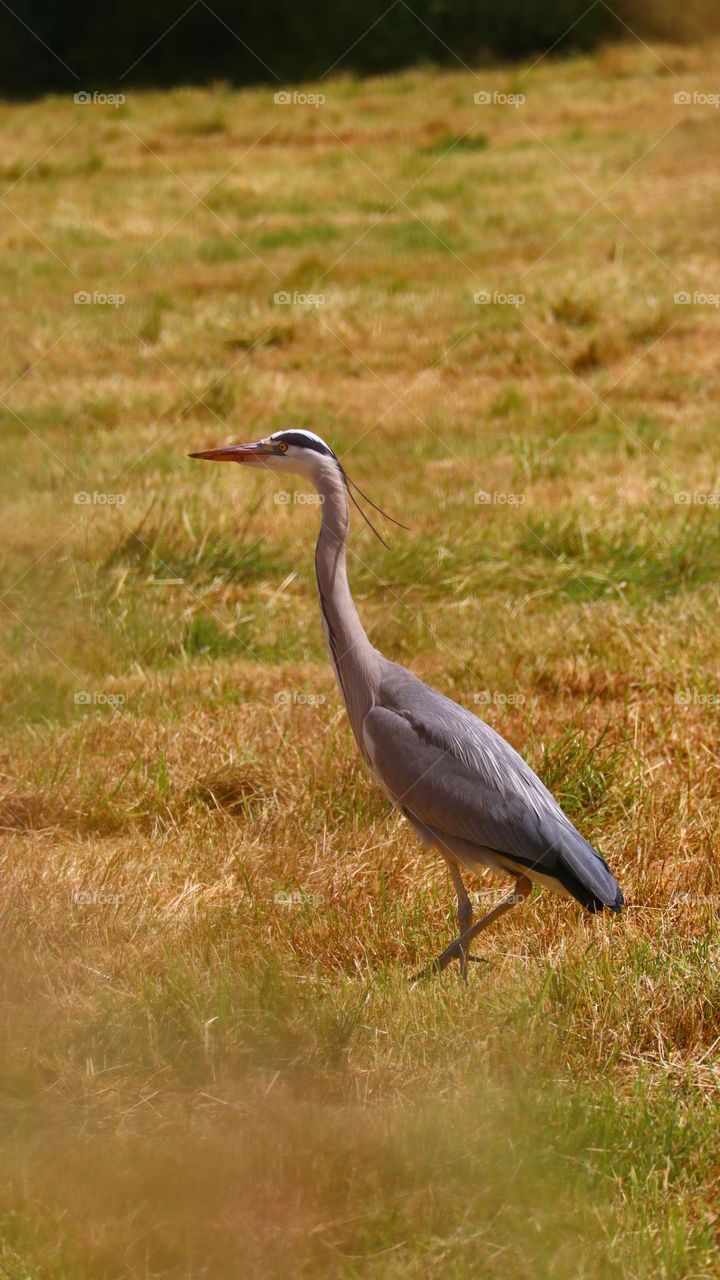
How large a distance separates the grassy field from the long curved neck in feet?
1.88

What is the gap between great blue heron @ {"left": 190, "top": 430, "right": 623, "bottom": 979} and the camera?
4.04m

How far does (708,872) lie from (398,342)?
7.29 m

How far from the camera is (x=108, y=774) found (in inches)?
203

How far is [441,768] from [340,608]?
0.54 m

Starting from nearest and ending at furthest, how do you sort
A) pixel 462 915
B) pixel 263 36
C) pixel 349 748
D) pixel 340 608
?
pixel 462 915 < pixel 340 608 < pixel 349 748 < pixel 263 36

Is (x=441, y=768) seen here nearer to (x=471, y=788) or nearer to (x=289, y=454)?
(x=471, y=788)

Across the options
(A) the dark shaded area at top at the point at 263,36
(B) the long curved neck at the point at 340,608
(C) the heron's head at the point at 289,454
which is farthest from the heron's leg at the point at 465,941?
(A) the dark shaded area at top at the point at 263,36

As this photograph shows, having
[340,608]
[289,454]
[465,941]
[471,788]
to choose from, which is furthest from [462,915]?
[289,454]

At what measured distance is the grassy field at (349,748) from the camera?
10.3ft

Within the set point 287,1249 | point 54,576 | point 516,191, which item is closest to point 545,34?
point 516,191

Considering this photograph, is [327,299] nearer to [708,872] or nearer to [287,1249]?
[708,872]

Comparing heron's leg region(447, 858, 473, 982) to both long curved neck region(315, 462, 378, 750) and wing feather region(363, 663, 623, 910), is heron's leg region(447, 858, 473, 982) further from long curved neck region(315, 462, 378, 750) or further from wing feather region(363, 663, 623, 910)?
long curved neck region(315, 462, 378, 750)

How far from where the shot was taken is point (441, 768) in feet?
13.8

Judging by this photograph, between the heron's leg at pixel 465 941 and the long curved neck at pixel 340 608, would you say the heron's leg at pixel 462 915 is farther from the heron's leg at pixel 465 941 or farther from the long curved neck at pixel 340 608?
the long curved neck at pixel 340 608
